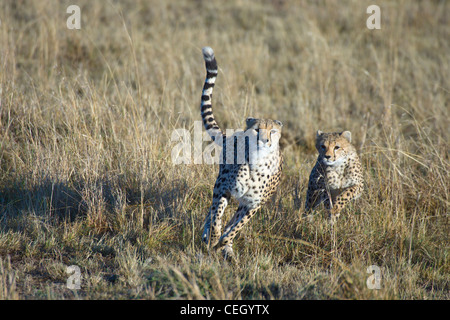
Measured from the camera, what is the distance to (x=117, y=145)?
203 inches

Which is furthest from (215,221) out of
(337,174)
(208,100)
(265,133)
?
(337,174)

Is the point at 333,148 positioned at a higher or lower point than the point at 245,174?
higher

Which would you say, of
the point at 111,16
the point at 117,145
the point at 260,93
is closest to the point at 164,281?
the point at 117,145

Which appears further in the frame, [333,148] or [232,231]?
[333,148]

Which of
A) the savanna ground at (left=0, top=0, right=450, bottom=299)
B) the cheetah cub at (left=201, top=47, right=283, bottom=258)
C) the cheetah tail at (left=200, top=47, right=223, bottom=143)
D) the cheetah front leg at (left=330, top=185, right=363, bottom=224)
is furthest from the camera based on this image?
the cheetah front leg at (left=330, top=185, right=363, bottom=224)

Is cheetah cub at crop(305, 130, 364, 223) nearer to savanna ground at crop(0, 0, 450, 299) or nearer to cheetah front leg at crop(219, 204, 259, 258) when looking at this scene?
savanna ground at crop(0, 0, 450, 299)

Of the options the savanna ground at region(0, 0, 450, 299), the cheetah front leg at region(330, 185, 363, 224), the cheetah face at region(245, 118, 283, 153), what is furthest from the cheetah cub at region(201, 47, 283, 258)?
A: the cheetah front leg at region(330, 185, 363, 224)

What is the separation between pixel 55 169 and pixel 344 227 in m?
2.65

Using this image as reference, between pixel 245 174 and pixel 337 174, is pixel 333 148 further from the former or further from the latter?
pixel 245 174

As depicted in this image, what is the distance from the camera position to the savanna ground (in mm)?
3658

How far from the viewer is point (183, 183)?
482cm

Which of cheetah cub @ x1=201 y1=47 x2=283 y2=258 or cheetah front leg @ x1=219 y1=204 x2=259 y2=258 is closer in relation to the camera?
cheetah cub @ x1=201 y1=47 x2=283 y2=258

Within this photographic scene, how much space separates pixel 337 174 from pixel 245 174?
38.7 inches

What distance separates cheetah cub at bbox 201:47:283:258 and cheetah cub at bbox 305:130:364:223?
482 millimetres
